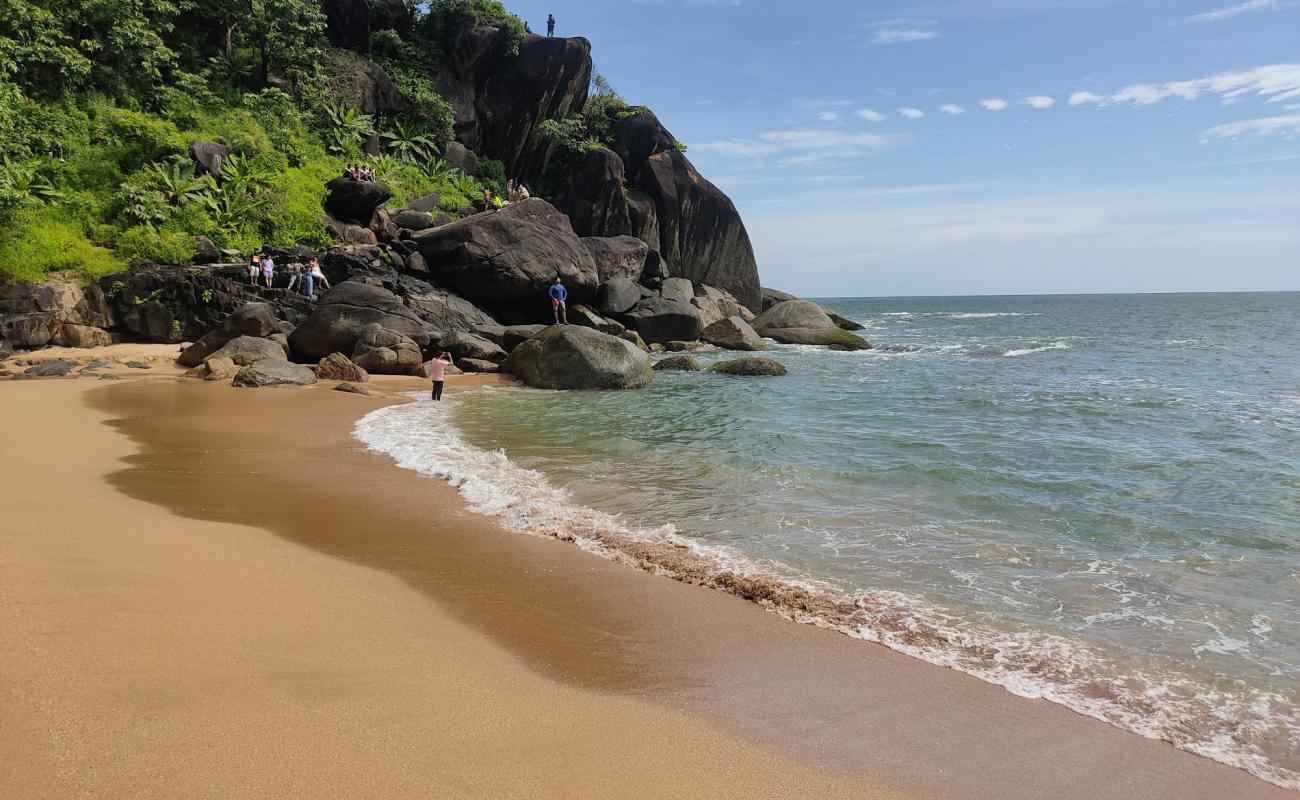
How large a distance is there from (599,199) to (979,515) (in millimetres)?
32589

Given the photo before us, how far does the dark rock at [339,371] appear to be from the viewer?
16859 mm

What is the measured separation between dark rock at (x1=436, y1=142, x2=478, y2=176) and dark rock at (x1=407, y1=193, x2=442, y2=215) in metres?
5.49

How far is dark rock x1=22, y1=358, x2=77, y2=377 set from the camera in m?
15.7

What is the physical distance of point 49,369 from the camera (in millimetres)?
15891

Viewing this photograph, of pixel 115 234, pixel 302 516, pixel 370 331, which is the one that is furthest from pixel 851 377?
pixel 115 234

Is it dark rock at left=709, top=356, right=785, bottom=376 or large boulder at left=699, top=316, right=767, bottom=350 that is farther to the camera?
large boulder at left=699, top=316, right=767, bottom=350

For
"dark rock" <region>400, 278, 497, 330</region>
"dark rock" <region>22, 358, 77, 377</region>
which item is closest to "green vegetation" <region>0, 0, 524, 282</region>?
"dark rock" <region>22, 358, 77, 377</region>

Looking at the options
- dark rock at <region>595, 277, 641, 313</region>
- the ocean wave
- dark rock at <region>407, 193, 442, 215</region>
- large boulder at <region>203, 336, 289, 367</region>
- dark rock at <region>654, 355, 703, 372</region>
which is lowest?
the ocean wave

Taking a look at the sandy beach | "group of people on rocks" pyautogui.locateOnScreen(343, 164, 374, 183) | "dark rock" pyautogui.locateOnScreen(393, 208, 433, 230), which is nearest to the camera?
the sandy beach

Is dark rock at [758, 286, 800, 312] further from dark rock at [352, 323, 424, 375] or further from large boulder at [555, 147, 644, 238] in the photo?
dark rock at [352, 323, 424, 375]

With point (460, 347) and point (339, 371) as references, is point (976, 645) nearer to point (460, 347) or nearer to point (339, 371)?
point (339, 371)

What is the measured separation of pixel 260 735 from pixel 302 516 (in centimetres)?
403

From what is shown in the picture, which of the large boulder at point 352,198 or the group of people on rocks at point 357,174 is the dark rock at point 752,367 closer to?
the large boulder at point 352,198

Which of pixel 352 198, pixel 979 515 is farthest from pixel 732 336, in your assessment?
pixel 979 515
